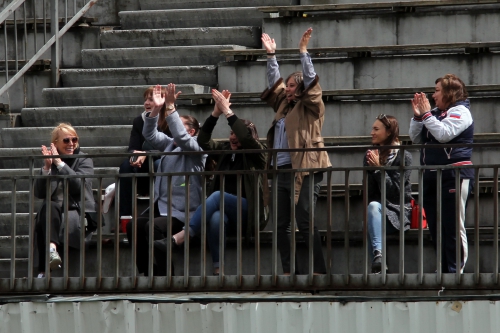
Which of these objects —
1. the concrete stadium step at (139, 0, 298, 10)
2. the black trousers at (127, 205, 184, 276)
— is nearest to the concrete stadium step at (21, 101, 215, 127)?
the concrete stadium step at (139, 0, 298, 10)

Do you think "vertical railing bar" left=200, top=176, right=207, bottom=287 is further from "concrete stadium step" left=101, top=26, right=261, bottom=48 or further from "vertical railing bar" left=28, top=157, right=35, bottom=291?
"concrete stadium step" left=101, top=26, right=261, bottom=48

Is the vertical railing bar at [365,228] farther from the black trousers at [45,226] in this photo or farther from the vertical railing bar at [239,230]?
the black trousers at [45,226]

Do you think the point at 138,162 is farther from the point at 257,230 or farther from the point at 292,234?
the point at 292,234

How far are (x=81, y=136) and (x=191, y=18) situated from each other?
2468 millimetres

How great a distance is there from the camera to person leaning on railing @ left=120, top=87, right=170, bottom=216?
31.6 feet

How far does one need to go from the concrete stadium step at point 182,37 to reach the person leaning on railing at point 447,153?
4.32 metres

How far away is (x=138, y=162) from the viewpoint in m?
9.94

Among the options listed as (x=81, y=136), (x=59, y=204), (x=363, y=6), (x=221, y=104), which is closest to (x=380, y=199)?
(x=221, y=104)

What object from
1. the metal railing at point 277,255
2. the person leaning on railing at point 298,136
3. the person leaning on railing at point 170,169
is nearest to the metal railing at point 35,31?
the person leaning on railing at point 170,169

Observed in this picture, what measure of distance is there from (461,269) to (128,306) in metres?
2.64

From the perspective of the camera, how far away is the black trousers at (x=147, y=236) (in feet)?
30.7

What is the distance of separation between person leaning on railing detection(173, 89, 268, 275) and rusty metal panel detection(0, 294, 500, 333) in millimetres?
587

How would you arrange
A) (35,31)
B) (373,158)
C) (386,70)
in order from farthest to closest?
(35,31), (386,70), (373,158)

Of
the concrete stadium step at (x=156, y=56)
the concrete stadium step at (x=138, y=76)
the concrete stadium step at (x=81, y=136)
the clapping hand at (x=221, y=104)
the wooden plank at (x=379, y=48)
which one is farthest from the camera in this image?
the concrete stadium step at (x=156, y=56)
